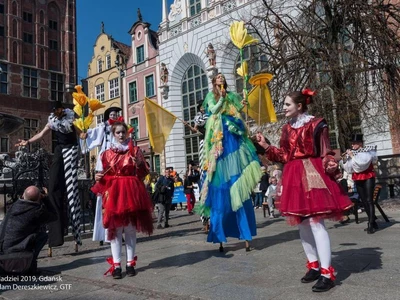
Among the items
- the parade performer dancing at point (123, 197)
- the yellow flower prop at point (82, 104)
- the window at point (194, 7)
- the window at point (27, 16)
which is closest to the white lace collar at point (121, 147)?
the parade performer dancing at point (123, 197)

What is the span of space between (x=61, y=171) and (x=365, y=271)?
15.1ft

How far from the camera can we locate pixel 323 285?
3.15 metres

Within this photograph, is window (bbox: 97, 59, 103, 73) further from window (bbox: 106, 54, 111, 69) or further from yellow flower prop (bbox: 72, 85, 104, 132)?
yellow flower prop (bbox: 72, 85, 104, 132)

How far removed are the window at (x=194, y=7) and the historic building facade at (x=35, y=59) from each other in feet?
55.8

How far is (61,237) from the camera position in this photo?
5820 mm

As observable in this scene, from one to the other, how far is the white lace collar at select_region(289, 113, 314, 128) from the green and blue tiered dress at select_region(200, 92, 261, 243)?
1.56 metres

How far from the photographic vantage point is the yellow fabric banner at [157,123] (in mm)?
5910

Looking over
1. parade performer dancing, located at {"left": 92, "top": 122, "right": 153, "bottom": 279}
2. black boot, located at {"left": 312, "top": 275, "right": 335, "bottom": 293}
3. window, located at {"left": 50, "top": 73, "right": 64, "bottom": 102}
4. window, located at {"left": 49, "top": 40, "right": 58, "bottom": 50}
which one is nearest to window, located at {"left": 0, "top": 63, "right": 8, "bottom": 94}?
window, located at {"left": 50, "top": 73, "right": 64, "bottom": 102}

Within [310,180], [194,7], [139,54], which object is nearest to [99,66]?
[139,54]

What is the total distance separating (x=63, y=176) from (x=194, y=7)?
2683cm

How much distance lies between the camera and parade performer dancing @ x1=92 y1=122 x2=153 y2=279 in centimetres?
426

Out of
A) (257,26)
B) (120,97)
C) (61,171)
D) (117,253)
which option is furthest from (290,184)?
(120,97)

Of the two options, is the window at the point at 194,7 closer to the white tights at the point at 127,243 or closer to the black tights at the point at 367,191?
the black tights at the point at 367,191

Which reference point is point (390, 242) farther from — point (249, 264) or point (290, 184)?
point (290, 184)
